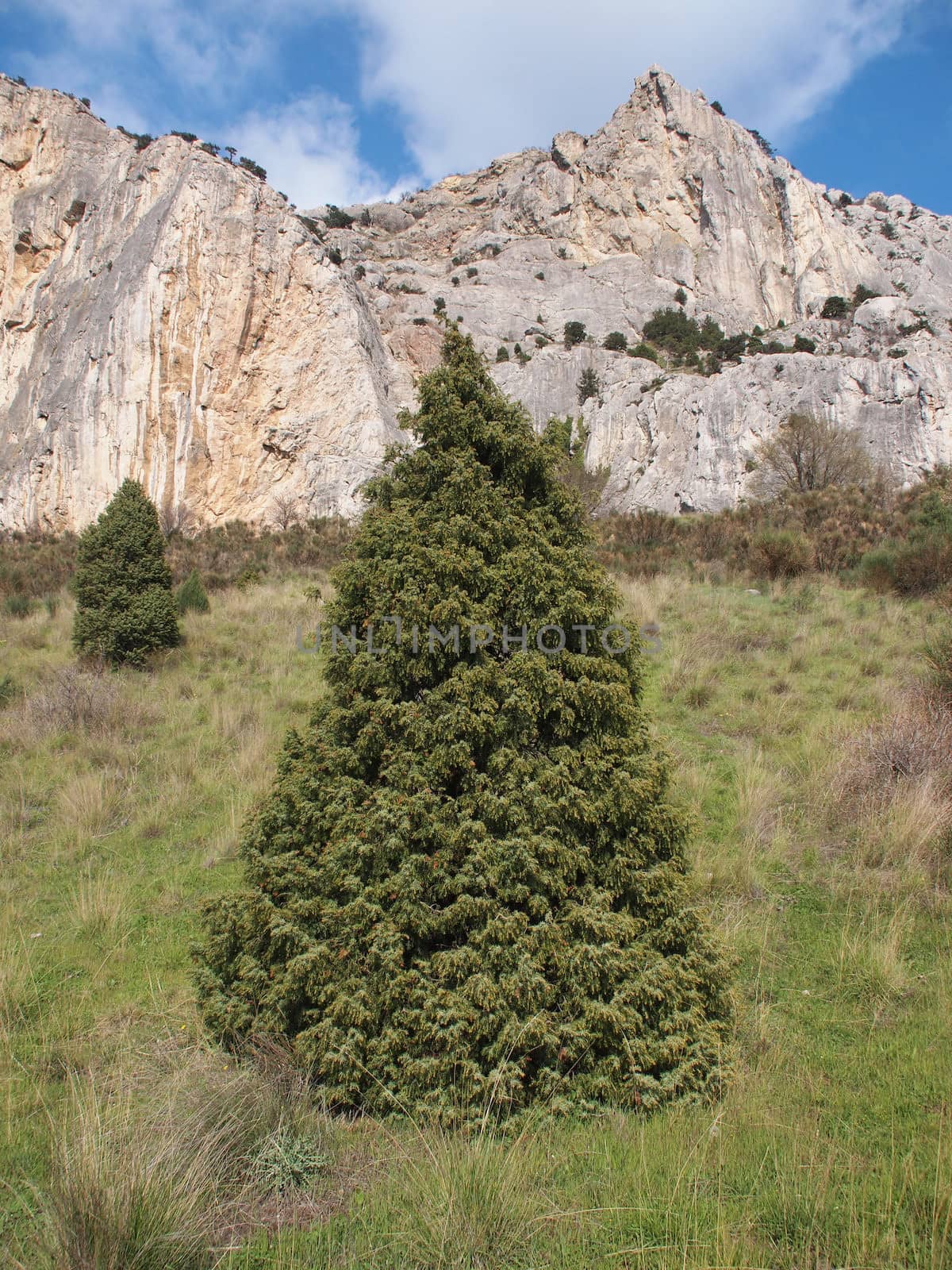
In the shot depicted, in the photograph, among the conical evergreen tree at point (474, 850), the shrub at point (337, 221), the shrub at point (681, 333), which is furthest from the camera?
the shrub at point (337, 221)

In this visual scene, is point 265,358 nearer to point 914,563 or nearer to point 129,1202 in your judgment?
point 914,563

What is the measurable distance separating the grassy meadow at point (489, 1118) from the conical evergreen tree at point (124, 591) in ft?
5.11

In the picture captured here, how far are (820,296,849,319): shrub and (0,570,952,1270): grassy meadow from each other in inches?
2034

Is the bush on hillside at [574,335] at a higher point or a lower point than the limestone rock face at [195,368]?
higher

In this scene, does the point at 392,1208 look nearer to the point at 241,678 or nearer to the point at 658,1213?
the point at 658,1213

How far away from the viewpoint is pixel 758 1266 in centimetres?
162

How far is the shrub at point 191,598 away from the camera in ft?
37.5

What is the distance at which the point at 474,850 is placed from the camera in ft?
7.80

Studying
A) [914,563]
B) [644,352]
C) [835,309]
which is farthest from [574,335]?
[914,563]

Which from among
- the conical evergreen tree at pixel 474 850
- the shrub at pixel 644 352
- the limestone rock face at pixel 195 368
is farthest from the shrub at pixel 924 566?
the shrub at pixel 644 352

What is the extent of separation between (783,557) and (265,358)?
2735 cm

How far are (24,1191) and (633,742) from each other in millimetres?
2363

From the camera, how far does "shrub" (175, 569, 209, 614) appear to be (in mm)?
11438

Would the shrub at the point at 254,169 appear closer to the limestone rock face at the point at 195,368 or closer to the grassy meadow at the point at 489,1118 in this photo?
the limestone rock face at the point at 195,368
